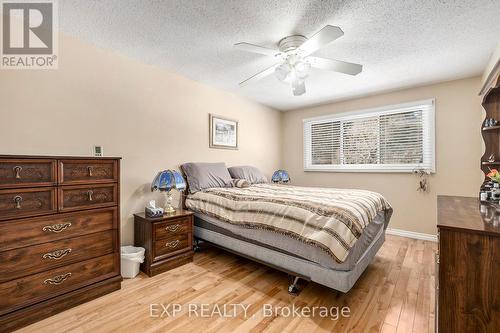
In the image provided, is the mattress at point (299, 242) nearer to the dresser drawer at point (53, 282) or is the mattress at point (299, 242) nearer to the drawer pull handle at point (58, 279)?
the dresser drawer at point (53, 282)

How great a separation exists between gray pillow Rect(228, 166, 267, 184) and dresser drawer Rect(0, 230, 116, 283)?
2018 millimetres

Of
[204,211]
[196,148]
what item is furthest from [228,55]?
[204,211]

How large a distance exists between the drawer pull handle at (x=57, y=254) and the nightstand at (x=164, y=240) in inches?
27.2

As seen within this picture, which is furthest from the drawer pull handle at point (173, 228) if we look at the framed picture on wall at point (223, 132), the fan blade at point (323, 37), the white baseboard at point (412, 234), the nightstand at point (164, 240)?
the white baseboard at point (412, 234)

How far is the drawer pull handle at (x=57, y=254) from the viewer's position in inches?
65.9

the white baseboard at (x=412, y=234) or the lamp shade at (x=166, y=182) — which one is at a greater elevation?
the lamp shade at (x=166, y=182)

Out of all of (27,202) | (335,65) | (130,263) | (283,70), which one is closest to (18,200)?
(27,202)

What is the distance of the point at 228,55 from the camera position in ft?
8.46

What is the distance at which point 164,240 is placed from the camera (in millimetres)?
2426

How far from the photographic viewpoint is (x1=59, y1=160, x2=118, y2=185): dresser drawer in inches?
69.3

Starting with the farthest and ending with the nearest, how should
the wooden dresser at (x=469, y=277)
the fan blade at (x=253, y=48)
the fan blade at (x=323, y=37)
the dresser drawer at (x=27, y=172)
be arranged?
the fan blade at (x=253, y=48) < the fan blade at (x=323, y=37) < the dresser drawer at (x=27, y=172) < the wooden dresser at (x=469, y=277)

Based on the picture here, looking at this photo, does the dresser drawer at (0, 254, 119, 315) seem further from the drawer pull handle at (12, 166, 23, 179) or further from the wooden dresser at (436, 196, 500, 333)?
the wooden dresser at (436, 196, 500, 333)

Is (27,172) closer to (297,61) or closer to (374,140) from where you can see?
(297,61)

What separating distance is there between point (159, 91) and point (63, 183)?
5.45ft
